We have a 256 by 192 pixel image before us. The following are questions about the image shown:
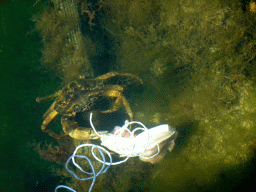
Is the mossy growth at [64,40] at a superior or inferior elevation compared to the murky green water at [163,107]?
superior

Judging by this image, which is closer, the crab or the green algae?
the green algae

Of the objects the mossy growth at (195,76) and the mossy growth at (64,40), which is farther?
the mossy growth at (64,40)

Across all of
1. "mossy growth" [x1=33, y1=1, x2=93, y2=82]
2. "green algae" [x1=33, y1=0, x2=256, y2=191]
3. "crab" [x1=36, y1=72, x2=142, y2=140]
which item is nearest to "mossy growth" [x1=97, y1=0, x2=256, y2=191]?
"green algae" [x1=33, y1=0, x2=256, y2=191]

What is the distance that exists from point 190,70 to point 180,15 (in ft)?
4.39

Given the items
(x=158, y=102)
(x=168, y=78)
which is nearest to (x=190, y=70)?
(x=168, y=78)

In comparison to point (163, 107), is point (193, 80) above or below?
above

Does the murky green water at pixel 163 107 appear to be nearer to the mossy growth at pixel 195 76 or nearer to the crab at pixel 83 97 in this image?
the mossy growth at pixel 195 76

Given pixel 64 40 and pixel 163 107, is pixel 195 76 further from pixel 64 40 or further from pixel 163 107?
pixel 64 40

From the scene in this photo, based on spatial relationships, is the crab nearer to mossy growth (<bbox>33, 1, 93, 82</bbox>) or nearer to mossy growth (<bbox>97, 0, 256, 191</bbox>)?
mossy growth (<bbox>33, 1, 93, 82</bbox>)

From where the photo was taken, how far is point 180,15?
3.27 meters

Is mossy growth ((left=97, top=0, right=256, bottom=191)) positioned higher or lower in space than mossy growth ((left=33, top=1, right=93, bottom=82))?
lower

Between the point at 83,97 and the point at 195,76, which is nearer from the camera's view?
the point at 195,76

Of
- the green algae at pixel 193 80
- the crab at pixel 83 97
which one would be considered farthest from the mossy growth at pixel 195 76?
the crab at pixel 83 97

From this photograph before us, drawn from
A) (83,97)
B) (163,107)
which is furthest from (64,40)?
(163,107)
